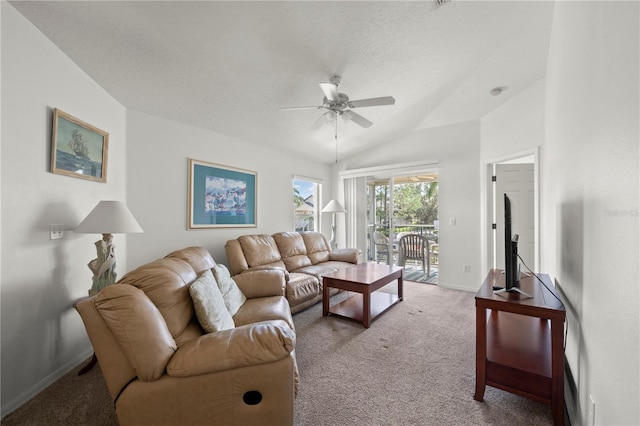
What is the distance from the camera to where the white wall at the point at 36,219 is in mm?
1614

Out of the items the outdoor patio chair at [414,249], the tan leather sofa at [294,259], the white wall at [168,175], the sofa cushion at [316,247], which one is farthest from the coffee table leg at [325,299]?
the outdoor patio chair at [414,249]

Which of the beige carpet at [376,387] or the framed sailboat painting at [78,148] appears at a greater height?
the framed sailboat painting at [78,148]

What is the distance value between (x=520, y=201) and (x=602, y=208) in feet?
11.0

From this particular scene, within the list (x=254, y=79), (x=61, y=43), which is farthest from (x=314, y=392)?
(x=61, y=43)

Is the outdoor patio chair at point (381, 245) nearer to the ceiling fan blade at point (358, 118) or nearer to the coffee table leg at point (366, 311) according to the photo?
the coffee table leg at point (366, 311)

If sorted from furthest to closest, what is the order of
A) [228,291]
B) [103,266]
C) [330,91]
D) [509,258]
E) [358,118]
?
[358,118], [330,91], [228,291], [103,266], [509,258]

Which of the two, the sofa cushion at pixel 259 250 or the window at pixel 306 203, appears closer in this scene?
the sofa cushion at pixel 259 250

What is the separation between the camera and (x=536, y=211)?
3320 millimetres

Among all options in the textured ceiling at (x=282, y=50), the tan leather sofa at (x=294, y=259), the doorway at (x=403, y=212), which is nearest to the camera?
the textured ceiling at (x=282, y=50)

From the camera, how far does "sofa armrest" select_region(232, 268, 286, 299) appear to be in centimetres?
260

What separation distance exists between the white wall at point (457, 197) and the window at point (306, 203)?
2.17 metres

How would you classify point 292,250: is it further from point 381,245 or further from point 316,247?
point 381,245

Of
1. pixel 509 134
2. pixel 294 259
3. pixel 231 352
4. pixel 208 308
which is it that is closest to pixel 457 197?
pixel 509 134

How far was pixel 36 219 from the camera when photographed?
71.1 inches
